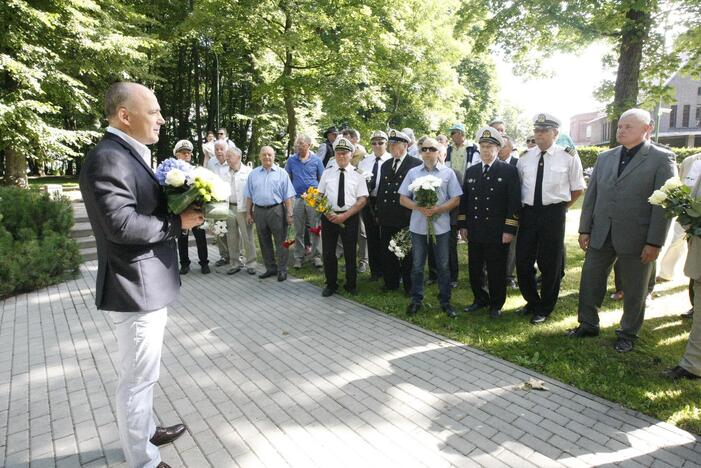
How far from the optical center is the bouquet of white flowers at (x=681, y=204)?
11.5 feet

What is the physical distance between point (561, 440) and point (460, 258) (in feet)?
19.5

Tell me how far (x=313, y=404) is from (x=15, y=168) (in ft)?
48.1

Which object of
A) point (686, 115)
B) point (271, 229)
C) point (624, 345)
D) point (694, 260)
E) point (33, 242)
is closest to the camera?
point (694, 260)

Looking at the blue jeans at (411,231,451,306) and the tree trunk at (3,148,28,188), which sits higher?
the tree trunk at (3,148,28,188)

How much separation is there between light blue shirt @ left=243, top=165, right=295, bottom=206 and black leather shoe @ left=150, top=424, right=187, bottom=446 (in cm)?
475

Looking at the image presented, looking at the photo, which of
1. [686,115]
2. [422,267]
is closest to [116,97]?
[422,267]

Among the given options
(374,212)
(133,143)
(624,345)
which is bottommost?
(624,345)

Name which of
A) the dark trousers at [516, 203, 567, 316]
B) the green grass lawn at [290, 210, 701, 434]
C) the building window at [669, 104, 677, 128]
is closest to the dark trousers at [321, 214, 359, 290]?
the green grass lawn at [290, 210, 701, 434]

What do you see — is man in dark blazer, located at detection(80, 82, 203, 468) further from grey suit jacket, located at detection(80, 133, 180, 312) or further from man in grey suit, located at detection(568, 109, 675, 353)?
man in grey suit, located at detection(568, 109, 675, 353)

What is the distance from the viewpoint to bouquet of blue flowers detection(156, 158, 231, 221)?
2.51 meters

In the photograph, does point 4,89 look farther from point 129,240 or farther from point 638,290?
point 638,290

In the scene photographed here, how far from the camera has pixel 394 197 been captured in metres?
6.40

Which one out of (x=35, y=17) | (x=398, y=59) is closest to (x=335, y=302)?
(x=35, y=17)

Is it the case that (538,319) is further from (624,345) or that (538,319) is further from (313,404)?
(313,404)
